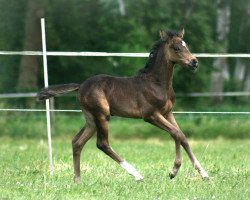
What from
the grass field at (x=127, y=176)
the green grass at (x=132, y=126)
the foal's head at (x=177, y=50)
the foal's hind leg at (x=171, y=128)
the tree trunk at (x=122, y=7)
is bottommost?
the green grass at (x=132, y=126)

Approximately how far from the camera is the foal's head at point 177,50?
11.0m

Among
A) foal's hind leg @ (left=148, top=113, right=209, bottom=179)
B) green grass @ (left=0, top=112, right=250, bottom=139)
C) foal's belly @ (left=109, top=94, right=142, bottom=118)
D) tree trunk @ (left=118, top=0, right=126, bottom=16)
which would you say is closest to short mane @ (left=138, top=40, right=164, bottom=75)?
foal's belly @ (left=109, top=94, right=142, bottom=118)

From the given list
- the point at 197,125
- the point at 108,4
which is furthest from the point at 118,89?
the point at 108,4

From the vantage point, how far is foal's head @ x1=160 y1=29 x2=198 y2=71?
11.0 meters

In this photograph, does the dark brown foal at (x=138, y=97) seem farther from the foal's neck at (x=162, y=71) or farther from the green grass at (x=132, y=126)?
the green grass at (x=132, y=126)

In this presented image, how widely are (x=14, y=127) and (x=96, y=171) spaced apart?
37.5 ft

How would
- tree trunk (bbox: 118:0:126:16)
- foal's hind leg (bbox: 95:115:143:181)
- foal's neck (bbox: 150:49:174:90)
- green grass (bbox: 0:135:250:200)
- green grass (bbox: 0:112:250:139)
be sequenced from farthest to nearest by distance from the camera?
tree trunk (bbox: 118:0:126:16) → green grass (bbox: 0:112:250:139) → foal's neck (bbox: 150:49:174:90) → foal's hind leg (bbox: 95:115:143:181) → green grass (bbox: 0:135:250:200)

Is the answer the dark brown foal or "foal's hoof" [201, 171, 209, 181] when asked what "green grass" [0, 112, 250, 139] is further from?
"foal's hoof" [201, 171, 209, 181]

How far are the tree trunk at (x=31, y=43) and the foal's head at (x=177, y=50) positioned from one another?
657 inches

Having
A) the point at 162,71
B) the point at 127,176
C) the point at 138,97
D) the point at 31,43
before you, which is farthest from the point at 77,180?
the point at 31,43

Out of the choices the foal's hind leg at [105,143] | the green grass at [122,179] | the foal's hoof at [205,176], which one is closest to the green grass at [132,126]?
the green grass at [122,179]

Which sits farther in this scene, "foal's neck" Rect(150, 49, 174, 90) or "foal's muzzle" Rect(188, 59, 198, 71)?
"foal's neck" Rect(150, 49, 174, 90)

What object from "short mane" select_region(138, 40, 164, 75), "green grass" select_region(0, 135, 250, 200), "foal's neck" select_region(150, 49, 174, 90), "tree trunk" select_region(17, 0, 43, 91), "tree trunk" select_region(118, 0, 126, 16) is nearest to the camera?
"green grass" select_region(0, 135, 250, 200)

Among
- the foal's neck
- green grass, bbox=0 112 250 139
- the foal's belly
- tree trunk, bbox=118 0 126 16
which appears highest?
the foal's neck
